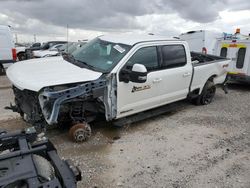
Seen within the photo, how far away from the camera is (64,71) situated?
162 inches

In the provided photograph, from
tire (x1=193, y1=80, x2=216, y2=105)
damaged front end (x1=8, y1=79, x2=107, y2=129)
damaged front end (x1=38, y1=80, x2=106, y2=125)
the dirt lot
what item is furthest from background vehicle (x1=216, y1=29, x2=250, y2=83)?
damaged front end (x1=38, y1=80, x2=106, y2=125)

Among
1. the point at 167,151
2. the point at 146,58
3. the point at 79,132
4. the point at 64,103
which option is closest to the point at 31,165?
the point at 64,103

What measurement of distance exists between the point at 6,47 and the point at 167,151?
387 inches

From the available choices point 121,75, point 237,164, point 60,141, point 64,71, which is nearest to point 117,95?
point 121,75

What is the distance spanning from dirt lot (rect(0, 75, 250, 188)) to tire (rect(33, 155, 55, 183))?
1.21 m

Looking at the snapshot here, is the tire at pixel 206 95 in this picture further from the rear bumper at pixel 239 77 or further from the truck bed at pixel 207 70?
the rear bumper at pixel 239 77

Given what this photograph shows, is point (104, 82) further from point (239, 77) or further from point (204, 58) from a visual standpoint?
point (239, 77)

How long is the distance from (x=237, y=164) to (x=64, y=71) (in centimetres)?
315

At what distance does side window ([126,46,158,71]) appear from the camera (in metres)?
4.66

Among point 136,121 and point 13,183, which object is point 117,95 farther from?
point 13,183

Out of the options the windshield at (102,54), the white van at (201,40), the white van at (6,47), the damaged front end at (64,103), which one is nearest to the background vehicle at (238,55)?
the white van at (201,40)

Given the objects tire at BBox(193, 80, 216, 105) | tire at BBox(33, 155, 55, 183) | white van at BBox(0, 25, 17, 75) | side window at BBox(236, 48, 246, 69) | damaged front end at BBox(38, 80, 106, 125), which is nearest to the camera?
tire at BBox(33, 155, 55, 183)

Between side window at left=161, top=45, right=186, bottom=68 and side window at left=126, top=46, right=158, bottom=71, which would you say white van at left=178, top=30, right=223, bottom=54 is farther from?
side window at left=126, top=46, right=158, bottom=71

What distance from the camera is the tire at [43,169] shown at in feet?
6.15
